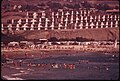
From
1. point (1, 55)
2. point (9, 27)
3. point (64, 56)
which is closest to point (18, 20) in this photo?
point (9, 27)

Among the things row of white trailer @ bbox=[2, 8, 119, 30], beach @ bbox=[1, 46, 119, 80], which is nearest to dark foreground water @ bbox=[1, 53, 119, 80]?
beach @ bbox=[1, 46, 119, 80]

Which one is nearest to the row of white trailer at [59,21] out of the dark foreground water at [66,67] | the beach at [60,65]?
the beach at [60,65]

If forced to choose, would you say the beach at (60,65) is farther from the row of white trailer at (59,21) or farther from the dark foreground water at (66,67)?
the row of white trailer at (59,21)

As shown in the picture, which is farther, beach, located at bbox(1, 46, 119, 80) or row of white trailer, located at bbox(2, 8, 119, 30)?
row of white trailer, located at bbox(2, 8, 119, 30)

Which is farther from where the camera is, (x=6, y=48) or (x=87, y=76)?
(x=6, y=48)

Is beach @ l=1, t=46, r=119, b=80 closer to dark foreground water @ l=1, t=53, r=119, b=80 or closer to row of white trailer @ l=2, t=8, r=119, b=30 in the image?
dark foreground water @ l=1, t=53, r=119, b=80

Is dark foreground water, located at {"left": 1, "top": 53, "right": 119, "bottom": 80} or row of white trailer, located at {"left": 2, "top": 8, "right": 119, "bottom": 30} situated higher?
row of white trailer, located at {"left": 2, "top": 8, "right": 119, "bottom": 30}

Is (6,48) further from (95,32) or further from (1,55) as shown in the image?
(95,32)

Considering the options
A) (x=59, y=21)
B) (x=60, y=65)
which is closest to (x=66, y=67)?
(x=60, y=65)
